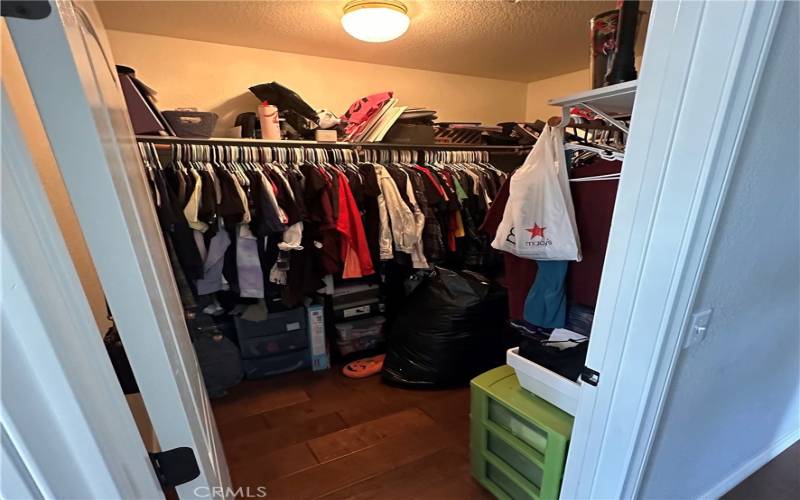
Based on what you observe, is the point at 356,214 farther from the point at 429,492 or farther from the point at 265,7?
the point at 429,492

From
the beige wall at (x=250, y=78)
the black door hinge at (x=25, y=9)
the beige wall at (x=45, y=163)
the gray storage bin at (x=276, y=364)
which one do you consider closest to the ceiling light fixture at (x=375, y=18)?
the beige wall at (x=250, y=78)

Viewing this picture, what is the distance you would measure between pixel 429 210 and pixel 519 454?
4.86ft

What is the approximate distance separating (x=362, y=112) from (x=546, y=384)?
6.75ft

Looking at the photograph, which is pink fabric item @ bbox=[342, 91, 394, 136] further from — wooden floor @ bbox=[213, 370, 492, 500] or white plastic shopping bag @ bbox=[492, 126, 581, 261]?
wooden floor @ bbox=[213, 370, 492, 500]

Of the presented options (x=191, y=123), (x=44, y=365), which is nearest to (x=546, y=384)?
(x=44, y=365)

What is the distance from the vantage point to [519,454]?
4.42ft

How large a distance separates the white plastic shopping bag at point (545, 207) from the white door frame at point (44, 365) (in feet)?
3.84

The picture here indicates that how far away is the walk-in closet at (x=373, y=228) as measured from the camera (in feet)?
1.96

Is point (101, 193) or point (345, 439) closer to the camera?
point (101, 193)

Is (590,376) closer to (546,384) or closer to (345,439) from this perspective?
(546,384)

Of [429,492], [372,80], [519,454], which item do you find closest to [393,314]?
[429,492]

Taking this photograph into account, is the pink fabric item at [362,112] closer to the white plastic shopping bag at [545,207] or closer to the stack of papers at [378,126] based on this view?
the stack of papers at [378,126]

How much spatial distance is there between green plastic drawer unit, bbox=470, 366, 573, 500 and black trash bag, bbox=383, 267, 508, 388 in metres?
0.63

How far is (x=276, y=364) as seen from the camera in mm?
2412
